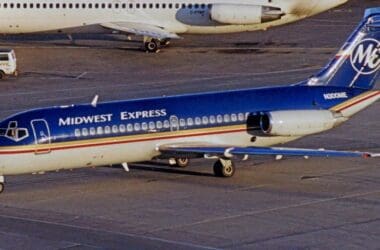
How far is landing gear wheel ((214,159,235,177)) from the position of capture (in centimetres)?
4019

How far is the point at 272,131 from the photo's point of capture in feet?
132

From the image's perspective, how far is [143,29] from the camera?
71438mm

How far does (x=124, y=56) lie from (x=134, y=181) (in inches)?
1280

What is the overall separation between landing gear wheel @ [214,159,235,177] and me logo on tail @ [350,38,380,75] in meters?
5.84

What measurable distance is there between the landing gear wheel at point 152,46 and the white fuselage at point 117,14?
93cm

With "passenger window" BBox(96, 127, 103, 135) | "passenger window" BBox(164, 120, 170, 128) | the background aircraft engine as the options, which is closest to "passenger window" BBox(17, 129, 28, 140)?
"passenger window" BBox(96, 127, 103, 135)

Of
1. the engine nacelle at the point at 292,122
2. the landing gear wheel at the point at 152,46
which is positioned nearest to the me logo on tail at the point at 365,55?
the engine nacelle at the point at 292,122

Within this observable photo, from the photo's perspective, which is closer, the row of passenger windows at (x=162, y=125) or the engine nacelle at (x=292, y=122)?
the row of passenger windows at (x=162, y=125)

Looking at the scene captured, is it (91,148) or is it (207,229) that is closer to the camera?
(207,229)

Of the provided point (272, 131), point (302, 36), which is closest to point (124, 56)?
point (302, 36)

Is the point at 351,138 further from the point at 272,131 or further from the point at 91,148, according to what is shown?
the point at 91,148

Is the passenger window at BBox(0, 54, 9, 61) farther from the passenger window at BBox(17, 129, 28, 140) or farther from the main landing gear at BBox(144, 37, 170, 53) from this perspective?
the passenger window at BBox(17, 129, 28, 140)

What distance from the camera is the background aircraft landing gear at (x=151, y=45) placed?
236 feet

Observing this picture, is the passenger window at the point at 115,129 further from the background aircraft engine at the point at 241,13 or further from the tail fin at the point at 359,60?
the background aircraft engine at the point at 241,13
